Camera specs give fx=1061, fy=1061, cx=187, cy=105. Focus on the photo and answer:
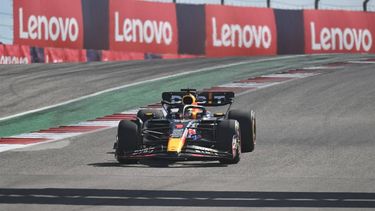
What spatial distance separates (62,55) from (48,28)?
1.45m

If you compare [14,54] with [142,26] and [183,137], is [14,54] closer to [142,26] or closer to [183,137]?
[142,26]

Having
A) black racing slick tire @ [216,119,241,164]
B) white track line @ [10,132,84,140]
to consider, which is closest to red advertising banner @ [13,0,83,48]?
white track line @ [10,132,84,140]

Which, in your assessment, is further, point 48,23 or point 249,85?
point 48,23

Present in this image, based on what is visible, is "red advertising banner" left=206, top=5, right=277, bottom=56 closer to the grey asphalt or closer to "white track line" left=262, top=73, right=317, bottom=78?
the grey asphalt

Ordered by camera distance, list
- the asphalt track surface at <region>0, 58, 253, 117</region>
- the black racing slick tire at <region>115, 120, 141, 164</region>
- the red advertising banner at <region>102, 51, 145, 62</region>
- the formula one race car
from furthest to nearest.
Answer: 1. the red advertising banner at <region>102, 51, 145, 62</region>
2. the asphalt track surface at <region>0, 58, 253, 117</region>
3. the black racing slick tire at <region>115, 120, 141, 164</region>
4. the formula one race car

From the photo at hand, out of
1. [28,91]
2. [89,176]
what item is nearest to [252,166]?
[89,176]

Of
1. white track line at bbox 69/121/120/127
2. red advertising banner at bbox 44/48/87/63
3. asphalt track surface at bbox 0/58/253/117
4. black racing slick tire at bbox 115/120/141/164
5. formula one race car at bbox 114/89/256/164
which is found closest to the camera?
formula one race car at bbox 114/89/256/164

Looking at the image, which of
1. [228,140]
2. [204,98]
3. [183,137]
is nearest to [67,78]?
[204,98]

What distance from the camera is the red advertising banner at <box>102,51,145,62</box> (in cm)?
3209

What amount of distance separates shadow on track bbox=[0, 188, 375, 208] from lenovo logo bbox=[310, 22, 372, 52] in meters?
24.6

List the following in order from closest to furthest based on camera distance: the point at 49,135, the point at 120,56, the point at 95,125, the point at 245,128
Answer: the point at 245,128 → the point at 49,135 → the point at 95,125 → the point at 120,56

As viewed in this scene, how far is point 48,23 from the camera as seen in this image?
97.2 ft

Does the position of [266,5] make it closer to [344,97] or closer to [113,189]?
[344,97]

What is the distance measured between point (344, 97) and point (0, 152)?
28.8 ft
